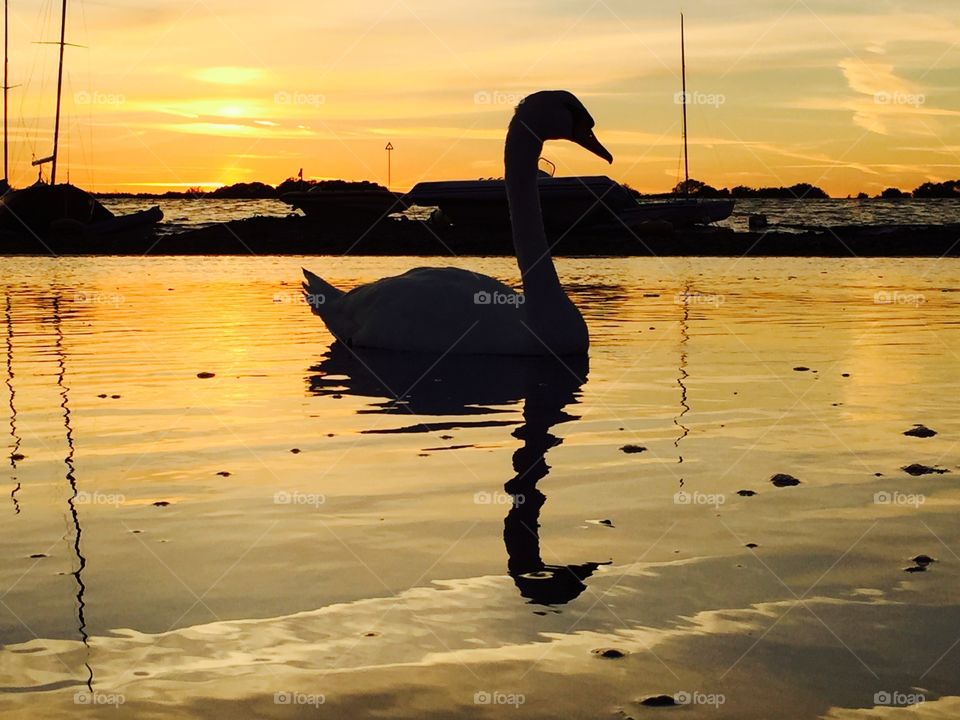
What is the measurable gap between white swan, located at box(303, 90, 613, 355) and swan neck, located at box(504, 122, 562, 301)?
1 cm

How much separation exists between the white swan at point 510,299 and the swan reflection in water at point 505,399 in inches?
7.8

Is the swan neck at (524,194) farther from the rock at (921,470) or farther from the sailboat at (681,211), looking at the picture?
the sailboat at (681,211)

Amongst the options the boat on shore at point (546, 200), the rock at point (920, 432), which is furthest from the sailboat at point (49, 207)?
the rock at point (920, 432)

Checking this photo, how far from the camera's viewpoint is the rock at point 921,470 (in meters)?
7.24

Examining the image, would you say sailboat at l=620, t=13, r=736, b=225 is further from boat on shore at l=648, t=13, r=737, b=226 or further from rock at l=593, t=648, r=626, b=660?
rock at l=593, t=648, r=626, b=660

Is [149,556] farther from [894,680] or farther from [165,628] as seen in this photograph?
[894,680]

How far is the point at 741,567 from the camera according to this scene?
5.40 metres

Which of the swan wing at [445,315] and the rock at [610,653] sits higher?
the swan wing at [445,315]

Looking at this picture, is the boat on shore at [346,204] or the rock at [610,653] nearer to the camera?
the rock at [610,653]

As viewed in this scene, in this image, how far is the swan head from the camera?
1308 cm

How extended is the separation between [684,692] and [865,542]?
6.95 feet

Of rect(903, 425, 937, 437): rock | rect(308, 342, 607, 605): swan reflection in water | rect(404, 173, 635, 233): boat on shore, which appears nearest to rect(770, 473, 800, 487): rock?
rect(308, 342, 607, 605): swan reflection in water

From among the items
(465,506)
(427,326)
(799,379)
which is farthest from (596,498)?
(427,326)

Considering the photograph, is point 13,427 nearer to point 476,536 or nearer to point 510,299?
point 476,536
